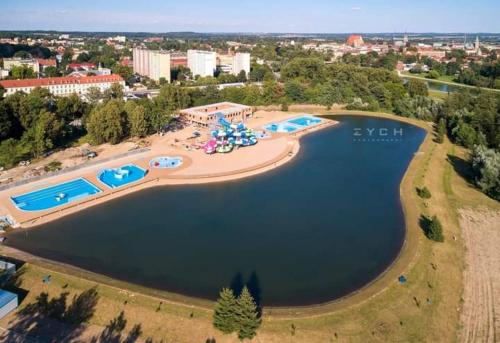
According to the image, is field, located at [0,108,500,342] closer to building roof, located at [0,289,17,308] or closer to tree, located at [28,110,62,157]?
building roof, located at [0,289,17,308]

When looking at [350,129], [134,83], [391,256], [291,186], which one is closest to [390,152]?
[350,129]

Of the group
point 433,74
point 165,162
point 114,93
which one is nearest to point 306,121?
point 165,162

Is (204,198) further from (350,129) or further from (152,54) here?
(152,54)

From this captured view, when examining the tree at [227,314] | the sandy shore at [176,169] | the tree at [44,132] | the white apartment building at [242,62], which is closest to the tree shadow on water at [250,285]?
the tree at [227,314]

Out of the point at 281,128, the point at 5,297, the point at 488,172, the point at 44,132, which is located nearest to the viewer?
the point at 5,297

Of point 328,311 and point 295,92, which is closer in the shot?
point 328,311

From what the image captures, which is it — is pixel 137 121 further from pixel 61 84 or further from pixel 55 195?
pixel 61 84
